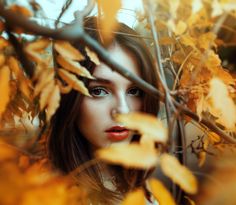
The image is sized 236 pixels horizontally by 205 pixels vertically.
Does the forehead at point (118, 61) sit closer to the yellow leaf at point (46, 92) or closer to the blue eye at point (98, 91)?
the blue eye at point (98, 91)

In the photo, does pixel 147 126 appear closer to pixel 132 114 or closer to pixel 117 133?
pixel 132 114

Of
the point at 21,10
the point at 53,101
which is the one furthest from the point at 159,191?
the point at 21,10

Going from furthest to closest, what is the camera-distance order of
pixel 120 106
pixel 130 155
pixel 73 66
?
pixel 120 106
pixel 73 66
pixel 130 155

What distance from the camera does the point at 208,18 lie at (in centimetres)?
58

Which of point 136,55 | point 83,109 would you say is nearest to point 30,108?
point 83,109

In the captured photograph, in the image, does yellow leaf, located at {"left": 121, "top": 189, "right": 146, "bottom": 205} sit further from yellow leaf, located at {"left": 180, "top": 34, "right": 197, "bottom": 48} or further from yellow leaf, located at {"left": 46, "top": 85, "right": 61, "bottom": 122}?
yellow leaf, located at {"left": 180, "top": 34, "right": 197, "bottom": 48}

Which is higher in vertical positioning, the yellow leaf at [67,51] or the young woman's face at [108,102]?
the yellow leaf at [67,51]

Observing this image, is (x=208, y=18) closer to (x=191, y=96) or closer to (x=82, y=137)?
(x=191, y=96)

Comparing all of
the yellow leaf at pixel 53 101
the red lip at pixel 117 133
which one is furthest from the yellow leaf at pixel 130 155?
the red lip at pixel 117 133

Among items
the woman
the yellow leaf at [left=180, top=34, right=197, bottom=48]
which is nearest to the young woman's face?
the woman

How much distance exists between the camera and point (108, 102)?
0.61m

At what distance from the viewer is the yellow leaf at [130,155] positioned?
368mm

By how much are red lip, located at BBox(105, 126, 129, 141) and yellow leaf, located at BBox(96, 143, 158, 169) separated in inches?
9.4

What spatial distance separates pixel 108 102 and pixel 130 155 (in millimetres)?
248
